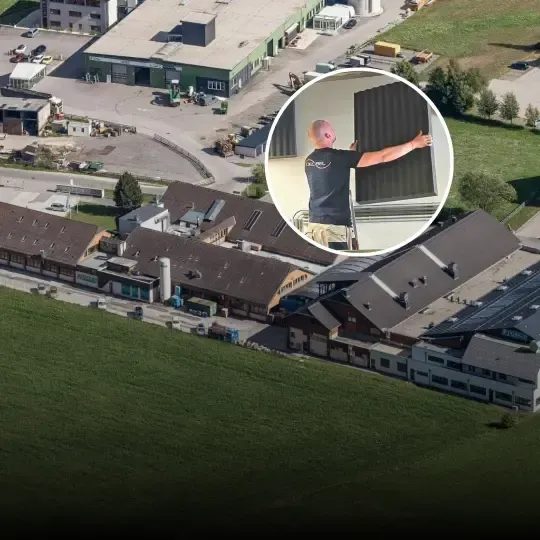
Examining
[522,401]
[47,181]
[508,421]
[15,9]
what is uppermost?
[508,421]

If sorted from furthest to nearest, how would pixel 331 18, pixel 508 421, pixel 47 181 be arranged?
1. pixel 331 18
2. pixel 47 181
3. pixel 508 421

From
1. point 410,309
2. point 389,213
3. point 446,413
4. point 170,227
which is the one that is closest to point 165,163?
point 170,227

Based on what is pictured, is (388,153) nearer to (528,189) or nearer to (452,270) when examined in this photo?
(452,270)

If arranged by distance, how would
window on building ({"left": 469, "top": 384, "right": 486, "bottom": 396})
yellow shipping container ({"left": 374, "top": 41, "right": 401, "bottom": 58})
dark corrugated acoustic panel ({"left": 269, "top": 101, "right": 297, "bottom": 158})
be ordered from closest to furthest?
dark corrugated acoustic panel ({"left": 269, "top": 101, "right": 297, "bottom": 158}) < window on building ({"left": 469, "top": 384, "right": 486, "bottom": 396}) < yellow shipping container ({"left": 374, "top": 41, "right": 401, "bottom": 58})

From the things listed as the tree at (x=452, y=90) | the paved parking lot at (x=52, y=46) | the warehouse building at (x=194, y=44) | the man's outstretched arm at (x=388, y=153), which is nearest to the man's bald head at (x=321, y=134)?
the man's outstretched arm at (x=388, y=153)

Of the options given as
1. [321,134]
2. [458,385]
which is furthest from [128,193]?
[321,134]

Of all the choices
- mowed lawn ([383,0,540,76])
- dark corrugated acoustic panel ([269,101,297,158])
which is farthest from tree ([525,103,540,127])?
dark corrugated acoustic panel ([269,101,297,158])

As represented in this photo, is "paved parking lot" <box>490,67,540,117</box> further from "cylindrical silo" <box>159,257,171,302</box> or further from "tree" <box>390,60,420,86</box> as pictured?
"cylindrical silo" <box>159,257,171,302</box>
